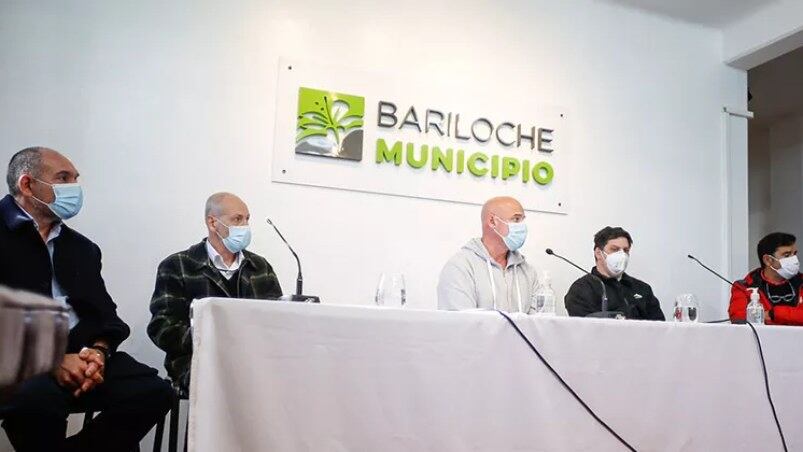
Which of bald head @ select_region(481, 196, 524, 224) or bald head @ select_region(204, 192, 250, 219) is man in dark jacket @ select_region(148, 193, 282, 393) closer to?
bald head @ select_region(204, 192, 250, 219)

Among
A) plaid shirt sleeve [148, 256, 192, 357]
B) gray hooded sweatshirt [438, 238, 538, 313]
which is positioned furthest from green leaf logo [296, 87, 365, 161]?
plaid shirt sleeve [148, 256, 192, 357]

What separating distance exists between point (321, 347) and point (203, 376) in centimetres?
25

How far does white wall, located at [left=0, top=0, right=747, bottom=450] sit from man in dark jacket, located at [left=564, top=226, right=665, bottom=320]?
276mm

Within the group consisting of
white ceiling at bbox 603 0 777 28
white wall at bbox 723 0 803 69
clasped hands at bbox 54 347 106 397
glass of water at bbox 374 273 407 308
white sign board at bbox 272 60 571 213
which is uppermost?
white ceiling at bbox 603 0 777 28

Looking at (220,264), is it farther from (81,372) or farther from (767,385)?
(767,385)

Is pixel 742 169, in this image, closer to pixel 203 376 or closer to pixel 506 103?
pixel 506 103

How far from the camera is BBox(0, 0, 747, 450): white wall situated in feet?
9.30

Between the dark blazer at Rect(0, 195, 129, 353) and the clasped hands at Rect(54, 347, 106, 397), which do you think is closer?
the clasped hands at Rect(54, 347, 106, 397)

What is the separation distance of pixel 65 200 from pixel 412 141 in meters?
1.65

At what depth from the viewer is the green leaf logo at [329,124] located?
3.17 m

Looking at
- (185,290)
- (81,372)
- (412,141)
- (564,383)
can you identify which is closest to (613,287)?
(412,141)

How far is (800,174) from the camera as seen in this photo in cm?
586

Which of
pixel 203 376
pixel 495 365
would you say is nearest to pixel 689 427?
pixel 495 365

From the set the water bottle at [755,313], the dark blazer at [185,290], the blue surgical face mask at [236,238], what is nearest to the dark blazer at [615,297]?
the water bottle at [755,313]
